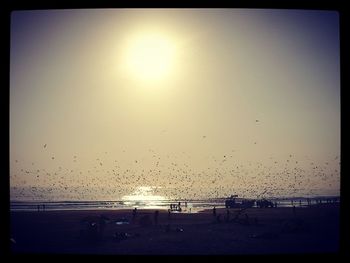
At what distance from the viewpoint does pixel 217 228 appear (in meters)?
8.55

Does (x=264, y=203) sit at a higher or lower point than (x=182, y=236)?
lower

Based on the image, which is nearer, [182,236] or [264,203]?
[182,236]

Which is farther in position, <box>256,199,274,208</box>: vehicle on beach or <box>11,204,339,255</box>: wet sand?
<box>256,199,274,208</box>: vehicle on beach

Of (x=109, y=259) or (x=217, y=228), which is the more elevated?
(x=109, y=259)

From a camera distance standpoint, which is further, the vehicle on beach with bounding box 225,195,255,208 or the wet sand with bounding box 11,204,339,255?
the vehicle on beach with bounding box 225,195,255,208

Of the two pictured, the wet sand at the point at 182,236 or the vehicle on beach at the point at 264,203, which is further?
the vehicle on beach at the point at 264,203

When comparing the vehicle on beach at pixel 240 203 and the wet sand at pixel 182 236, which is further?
the vehicle on beach at pixel 240 203
